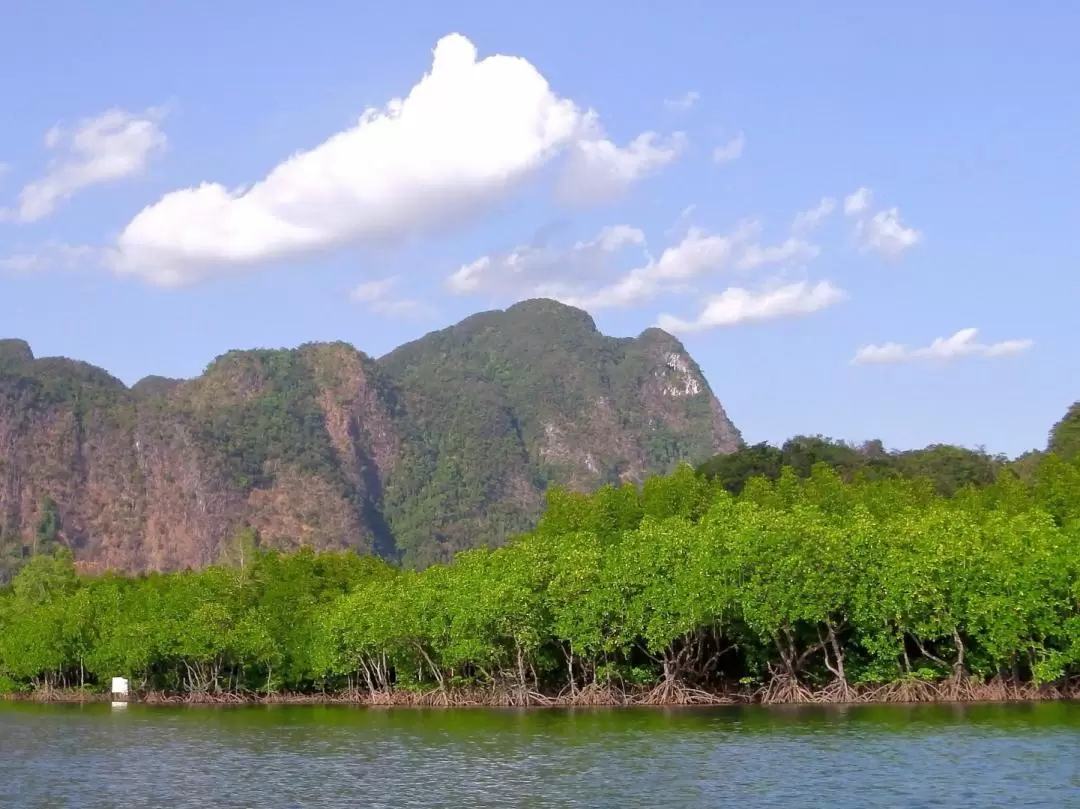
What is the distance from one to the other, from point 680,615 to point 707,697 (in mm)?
4420

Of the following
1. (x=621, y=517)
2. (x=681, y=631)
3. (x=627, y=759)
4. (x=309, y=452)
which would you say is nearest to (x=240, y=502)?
(x=309, y=452)

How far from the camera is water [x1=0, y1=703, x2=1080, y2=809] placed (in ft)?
83.0

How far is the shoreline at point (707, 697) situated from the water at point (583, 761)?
1.90m

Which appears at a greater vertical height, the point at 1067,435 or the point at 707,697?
the point at 1067,435

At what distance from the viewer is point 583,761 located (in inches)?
1222

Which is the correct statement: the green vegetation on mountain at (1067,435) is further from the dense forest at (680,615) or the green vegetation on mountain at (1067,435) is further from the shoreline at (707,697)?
the shoreline at (707,697)

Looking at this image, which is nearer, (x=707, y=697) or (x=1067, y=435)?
(x=707, y=697)

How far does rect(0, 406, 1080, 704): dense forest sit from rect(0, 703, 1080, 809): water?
300cm

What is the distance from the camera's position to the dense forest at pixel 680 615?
144 ft

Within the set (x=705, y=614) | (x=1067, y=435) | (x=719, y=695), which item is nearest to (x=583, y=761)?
(x=705, y=614)

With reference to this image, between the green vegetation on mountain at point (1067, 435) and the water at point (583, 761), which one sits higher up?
the green vegetation on mountain at point (1067, 435)

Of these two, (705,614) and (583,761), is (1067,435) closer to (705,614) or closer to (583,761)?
(705,614)

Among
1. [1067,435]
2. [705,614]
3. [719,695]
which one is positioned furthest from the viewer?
[1067,435]

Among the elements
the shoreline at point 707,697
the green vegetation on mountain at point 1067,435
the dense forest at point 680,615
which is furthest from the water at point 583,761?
the green vegetation on mountain at point 1067,435
